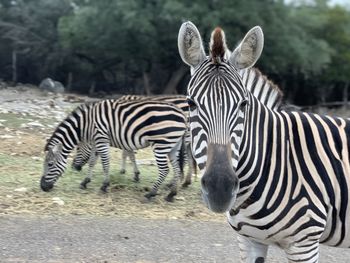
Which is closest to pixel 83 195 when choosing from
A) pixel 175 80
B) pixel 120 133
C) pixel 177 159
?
pixel 120 133

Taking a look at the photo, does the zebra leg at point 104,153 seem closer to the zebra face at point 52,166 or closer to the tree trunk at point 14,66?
the zebra face at point 52,166

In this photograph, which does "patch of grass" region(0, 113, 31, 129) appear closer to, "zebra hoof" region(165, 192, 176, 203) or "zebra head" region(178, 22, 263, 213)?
"zebra hoof" region(165, 192, 176, 203)

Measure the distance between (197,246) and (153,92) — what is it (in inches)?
957

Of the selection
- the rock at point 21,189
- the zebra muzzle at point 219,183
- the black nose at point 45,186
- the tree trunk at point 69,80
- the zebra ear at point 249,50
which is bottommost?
the tree trunk at point 69,80

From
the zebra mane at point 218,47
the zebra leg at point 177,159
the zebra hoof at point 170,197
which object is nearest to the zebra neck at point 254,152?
the zebra mane at point 218,47

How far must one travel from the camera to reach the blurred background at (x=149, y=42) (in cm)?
2402

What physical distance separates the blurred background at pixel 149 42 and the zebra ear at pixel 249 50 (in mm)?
19732

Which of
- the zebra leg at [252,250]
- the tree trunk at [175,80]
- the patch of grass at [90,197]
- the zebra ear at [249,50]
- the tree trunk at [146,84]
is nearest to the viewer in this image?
the zebra ear at [249,50]

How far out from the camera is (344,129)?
3.54 m

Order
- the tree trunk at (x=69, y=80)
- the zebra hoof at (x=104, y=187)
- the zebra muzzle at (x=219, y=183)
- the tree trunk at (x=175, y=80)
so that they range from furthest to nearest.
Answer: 1. the tree trunk at (x=69, y=80)
2. the tree trunk at (x=175, y=80)
3. the zebra hoof at (x=104, y=187)
4. the zebra muzzle at (x=219, y=183)

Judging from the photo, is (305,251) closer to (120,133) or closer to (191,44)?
(191,44)

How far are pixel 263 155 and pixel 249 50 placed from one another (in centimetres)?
65

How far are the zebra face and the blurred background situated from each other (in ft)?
49.1

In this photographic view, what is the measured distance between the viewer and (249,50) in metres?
3.16
